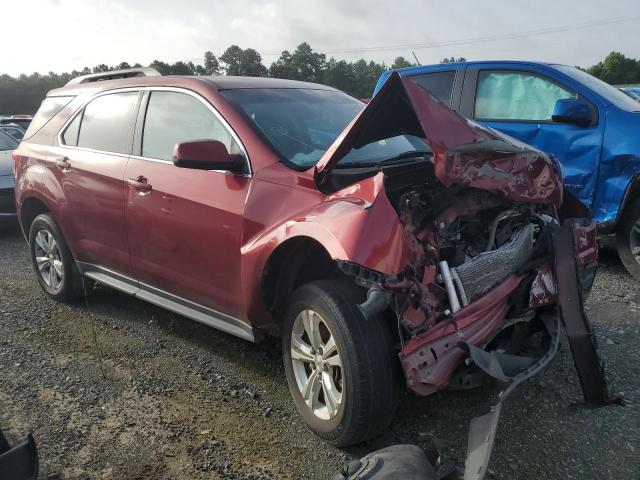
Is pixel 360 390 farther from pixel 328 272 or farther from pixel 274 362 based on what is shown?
Answer: pixel 274 362

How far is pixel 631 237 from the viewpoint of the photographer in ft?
16.0

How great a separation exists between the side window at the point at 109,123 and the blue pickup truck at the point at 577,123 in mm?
2035

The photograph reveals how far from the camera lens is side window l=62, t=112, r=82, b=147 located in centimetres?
456

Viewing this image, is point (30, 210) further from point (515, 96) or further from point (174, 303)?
point (515, 96)

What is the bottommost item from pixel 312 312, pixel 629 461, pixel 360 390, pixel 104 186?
pixel 629 461

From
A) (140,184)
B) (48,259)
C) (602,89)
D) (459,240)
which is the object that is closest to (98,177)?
(140,184)

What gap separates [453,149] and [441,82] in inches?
159

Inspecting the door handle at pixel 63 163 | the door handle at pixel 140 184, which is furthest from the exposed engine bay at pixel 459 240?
the door handle at pixel 63 163

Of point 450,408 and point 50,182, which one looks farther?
point 50,182

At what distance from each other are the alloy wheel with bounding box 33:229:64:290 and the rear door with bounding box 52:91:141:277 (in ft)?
1.27

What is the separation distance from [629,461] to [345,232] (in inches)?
66.2

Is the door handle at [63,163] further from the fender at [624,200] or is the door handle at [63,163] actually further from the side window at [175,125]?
the fender at [624,200]

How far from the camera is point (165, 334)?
425 centimetres

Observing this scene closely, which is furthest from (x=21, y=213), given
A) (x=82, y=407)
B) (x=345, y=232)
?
(x=345, y=232)
